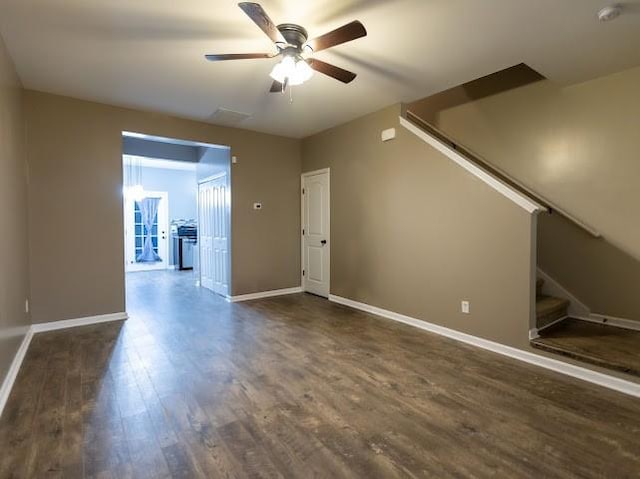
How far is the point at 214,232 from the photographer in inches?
236

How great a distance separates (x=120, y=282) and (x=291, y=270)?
8.45 ft

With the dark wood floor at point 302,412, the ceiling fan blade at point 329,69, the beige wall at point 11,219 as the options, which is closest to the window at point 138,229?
the beige wall at point 11,219

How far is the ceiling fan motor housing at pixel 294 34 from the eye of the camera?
7.90 feet

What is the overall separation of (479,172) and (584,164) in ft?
3.88

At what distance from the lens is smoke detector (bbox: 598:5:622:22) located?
88.2 inches

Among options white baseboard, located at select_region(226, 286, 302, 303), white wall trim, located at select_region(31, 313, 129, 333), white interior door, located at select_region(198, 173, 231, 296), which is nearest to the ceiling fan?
white interior door, located at select_region(198, 173, 231, 296)

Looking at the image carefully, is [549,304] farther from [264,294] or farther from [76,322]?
[76,322]

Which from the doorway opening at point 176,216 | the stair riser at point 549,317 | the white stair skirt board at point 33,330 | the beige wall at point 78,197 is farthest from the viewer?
the doorway opening at point 176,216

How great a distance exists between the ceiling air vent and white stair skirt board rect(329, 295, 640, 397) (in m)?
3.20

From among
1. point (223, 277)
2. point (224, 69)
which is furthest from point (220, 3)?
point (223, 277)

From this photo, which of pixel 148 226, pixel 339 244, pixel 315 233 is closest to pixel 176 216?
pixel 148 226

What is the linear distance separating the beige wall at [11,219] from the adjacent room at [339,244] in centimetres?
5

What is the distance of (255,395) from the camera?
241 centimetres

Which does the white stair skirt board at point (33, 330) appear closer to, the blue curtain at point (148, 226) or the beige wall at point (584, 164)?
the beige wall at point (584, 164)
